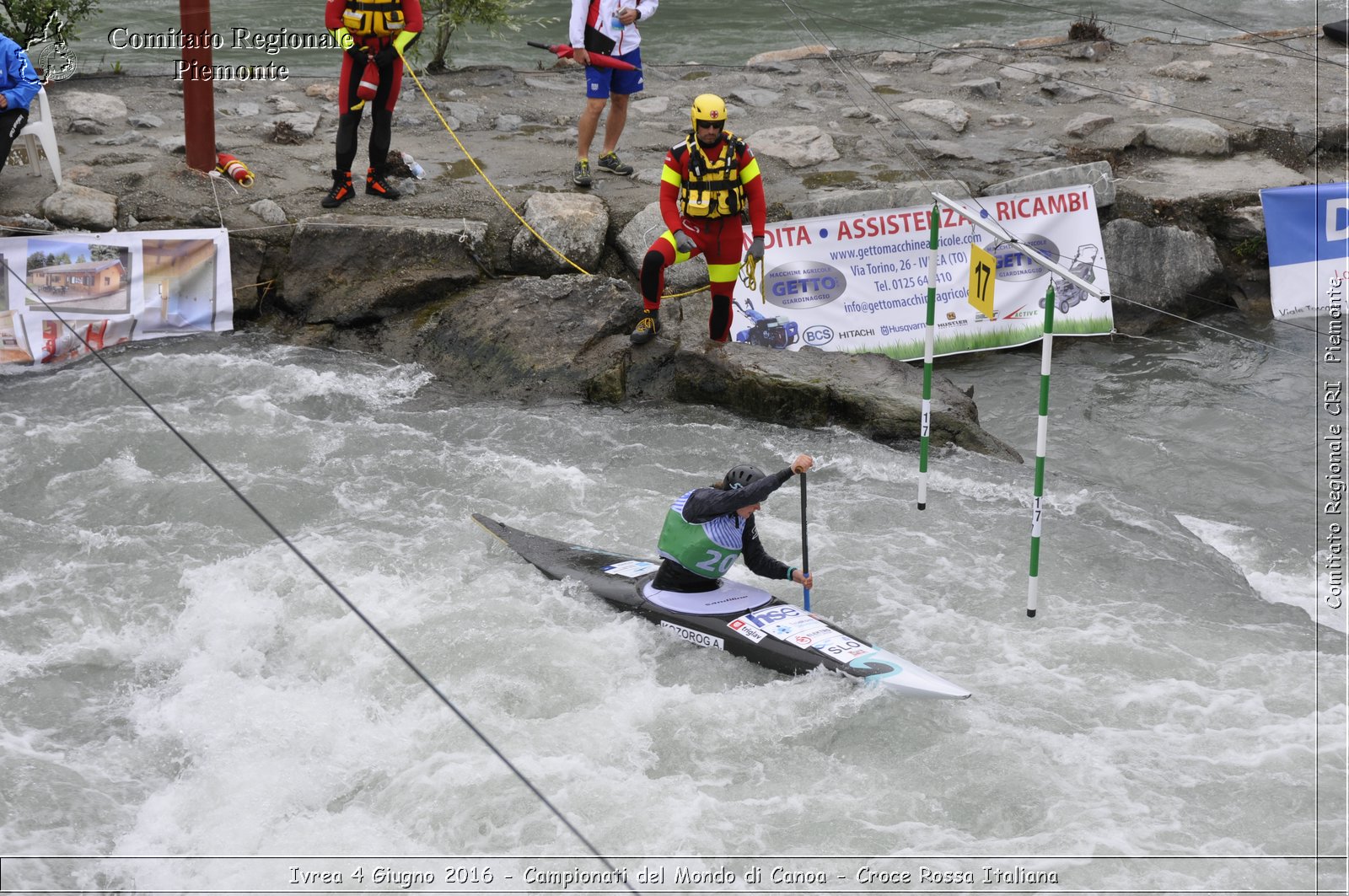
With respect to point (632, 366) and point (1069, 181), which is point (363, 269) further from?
point (1069, 181)

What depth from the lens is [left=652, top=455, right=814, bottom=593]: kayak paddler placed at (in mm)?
5266

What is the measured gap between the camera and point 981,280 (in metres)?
6.06

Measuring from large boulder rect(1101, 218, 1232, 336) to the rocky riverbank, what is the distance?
0.01 m

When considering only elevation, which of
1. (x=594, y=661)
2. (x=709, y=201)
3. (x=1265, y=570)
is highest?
(x=709, y=201)

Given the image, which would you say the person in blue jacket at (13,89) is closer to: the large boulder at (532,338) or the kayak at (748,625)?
the large boulder at (532,338)

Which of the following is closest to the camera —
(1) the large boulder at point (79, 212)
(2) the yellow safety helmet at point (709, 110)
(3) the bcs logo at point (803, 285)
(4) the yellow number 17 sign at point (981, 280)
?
(4) the yellow number 17 sign at point (981, 280)

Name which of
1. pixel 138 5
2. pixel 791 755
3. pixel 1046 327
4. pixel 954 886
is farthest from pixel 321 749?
pixel 138 5

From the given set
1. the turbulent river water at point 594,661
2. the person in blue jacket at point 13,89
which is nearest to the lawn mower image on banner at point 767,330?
the turbulent river water at point 594,661

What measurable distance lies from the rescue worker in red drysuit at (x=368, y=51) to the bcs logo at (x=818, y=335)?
3.09 m

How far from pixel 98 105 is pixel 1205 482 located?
340 inches

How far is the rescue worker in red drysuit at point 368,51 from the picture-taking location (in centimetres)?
783

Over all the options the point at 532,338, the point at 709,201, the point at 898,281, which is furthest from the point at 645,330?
the point at 898,281

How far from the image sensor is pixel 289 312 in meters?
8.38

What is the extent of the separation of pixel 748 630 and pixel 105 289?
16.1ft
